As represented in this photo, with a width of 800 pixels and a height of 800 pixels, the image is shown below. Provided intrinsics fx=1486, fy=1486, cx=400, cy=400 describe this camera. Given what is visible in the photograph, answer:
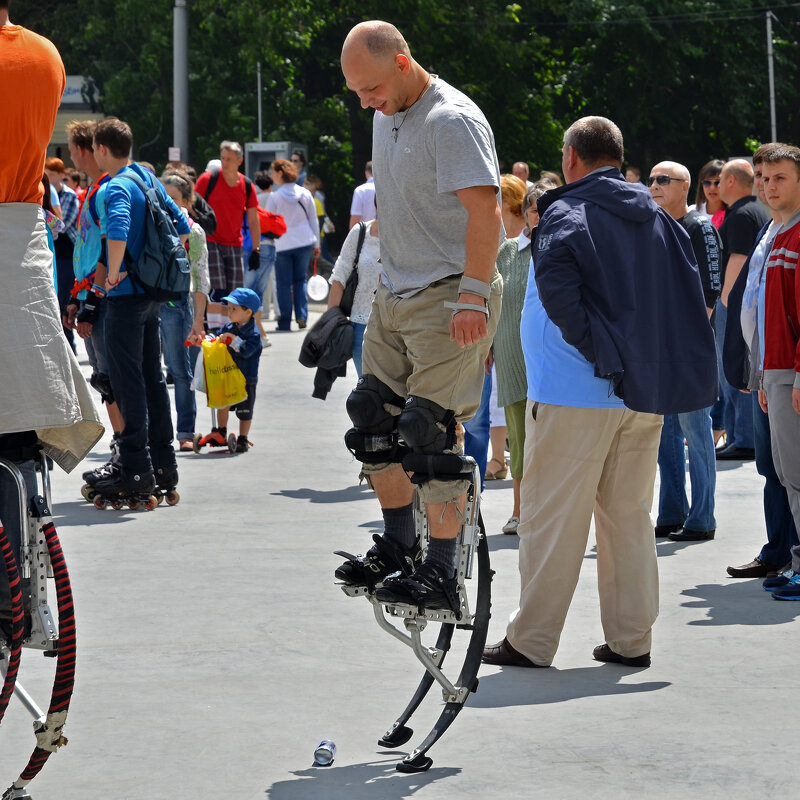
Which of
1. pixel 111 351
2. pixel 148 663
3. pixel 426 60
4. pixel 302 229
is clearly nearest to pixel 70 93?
pixel 426 60

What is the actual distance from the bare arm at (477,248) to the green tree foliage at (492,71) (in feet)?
90.7

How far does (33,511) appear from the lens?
3.97 m

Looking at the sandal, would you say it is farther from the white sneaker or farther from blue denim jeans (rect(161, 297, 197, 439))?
blue denim jeans (rect(161, 297, 197, 439))

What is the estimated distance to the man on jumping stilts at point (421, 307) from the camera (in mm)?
4398

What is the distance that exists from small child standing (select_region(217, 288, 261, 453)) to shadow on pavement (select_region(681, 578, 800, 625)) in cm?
501

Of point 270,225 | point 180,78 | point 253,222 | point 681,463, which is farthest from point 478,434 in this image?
point 180,78

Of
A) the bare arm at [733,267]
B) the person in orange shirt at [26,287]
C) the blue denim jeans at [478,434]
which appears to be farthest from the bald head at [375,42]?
the bare arm at [733,267]

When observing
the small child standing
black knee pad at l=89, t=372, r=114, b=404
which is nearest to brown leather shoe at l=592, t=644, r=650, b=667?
black knee pad at l=89, t=372, r=114, b=404

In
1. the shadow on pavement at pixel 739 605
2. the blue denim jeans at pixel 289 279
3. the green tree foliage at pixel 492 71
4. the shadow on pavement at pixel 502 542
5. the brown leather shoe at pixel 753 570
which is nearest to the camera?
the shadow on pavement at pixel 739 605

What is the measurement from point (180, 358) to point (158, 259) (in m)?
2.94

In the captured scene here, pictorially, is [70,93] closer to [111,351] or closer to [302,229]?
[302,229]

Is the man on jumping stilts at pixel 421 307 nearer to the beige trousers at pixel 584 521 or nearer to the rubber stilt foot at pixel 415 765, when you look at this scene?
the rubber stilt foot at pixel 415 765

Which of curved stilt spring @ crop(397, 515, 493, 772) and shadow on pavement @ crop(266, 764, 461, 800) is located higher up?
curved stilt spring @ crop(397, 515, 493, 772)

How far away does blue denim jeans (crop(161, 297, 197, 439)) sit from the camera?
11335 mm
